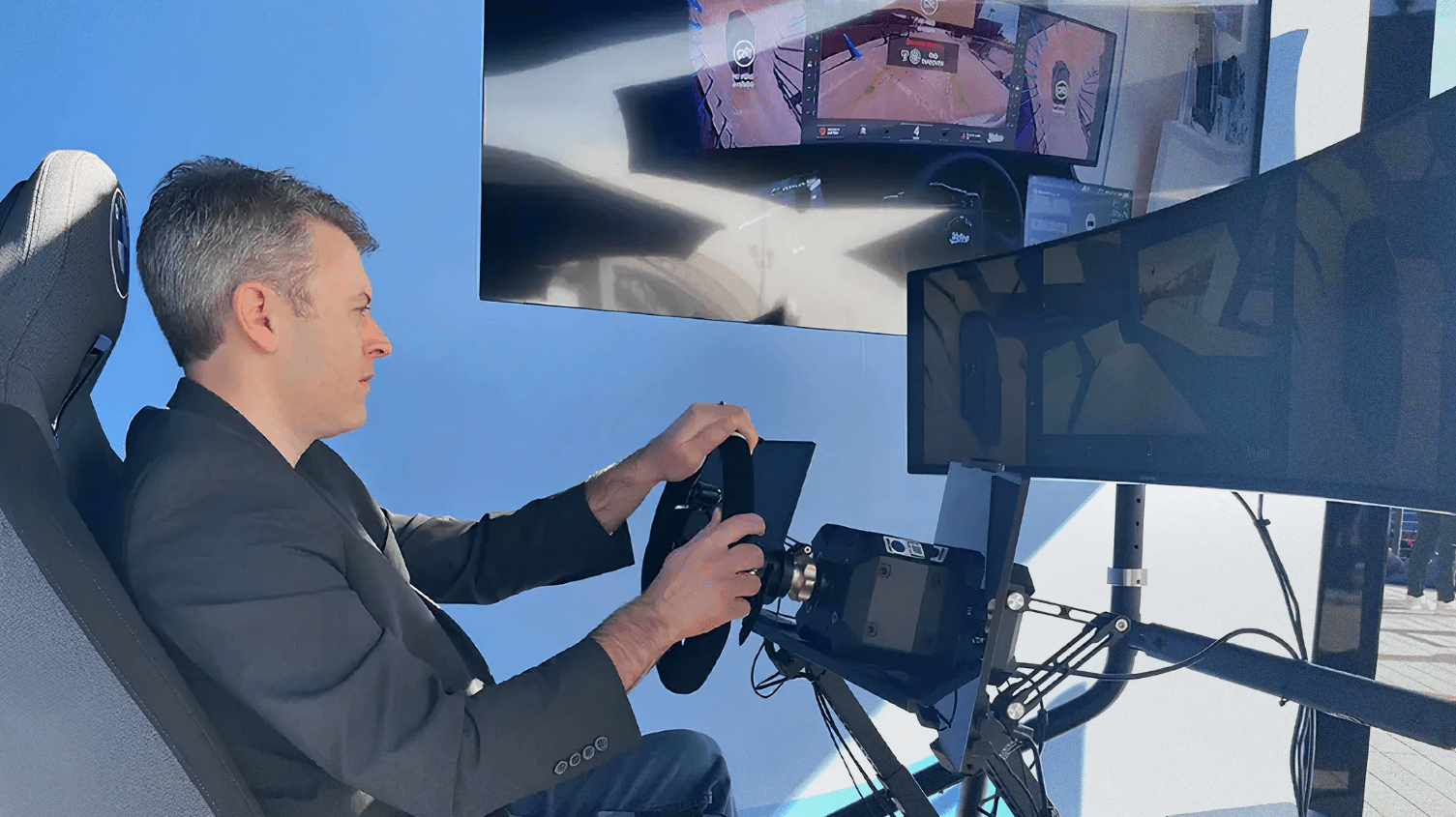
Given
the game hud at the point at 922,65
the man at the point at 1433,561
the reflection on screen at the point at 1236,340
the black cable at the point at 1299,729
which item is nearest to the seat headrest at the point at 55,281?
the reflection on screen at the point at 1236,340

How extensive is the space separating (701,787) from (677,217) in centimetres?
128

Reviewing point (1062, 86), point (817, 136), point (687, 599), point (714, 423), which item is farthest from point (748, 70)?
point (687, 599)

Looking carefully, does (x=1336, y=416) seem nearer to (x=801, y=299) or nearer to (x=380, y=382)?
(x=801, y=299)

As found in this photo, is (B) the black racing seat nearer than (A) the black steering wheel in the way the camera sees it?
Yes

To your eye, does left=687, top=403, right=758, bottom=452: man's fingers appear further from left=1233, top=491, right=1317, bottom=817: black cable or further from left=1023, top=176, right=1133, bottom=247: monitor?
left=1023, top=176, right=1133, bottom=247: monitor

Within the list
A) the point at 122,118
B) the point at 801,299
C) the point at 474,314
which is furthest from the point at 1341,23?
the point at 122,118

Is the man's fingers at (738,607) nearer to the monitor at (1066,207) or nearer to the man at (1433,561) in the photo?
the monitor at (1066,207)

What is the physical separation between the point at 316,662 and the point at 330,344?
389 mm

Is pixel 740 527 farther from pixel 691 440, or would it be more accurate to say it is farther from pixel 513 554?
pixel 513 554

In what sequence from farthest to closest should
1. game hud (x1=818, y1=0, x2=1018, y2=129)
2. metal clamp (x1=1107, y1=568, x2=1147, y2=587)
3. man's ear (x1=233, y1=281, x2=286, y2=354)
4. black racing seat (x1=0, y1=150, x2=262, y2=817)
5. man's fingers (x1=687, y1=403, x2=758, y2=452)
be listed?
1. game hud (x1=818, y1=0, x2=1018, y2=129)
2. metal clamp (x1=1107, y1=568, x2=1147, y2=587)
3. man's fingers (x1=687, y1=403, x2=758, y2=452)
4. man's ear (x1=233, y1=281, x2=286, y2=354)
5. black racing seat (x1=0, y1=150, x2=262, y2=817)

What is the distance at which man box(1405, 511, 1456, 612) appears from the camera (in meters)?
2.35

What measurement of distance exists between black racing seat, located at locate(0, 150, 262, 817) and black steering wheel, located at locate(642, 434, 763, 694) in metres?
0.49

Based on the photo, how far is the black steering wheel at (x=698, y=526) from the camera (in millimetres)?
1112

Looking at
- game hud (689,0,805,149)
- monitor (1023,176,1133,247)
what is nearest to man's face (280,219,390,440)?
game hud (689,0,805,149)
